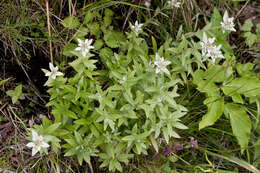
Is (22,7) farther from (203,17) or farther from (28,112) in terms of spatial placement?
(203,17)

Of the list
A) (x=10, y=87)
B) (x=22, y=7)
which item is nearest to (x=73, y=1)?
(x=22, y=7)

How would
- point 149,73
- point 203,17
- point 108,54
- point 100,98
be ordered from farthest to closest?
1. point 203,17
2. point 108,54
3. point 149,73
4. point 100,98

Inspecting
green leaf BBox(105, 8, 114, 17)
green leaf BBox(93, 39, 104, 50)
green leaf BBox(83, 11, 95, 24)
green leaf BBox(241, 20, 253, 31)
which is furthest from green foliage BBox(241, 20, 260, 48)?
green leaf BBox(83, 11, 95, 24)

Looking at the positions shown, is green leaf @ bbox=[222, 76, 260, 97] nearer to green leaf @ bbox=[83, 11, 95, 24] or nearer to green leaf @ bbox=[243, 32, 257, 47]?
green leaf @ bbox=[243, 32, 257, 47]

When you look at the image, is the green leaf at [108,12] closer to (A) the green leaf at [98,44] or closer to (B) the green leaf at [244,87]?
(A) the green leaf at [98,44]

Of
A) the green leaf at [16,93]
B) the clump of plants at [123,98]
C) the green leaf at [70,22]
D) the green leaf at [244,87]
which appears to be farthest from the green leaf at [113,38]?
the green leaf at [244,87]
